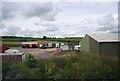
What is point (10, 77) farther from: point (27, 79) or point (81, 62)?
point (81, 62)

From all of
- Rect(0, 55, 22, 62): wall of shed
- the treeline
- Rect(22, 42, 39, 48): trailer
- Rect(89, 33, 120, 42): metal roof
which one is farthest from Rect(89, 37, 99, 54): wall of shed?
Rect(22, 42, 39, 48): trailer

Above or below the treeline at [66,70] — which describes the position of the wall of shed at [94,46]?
above

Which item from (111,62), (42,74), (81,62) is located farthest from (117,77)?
(42,74)

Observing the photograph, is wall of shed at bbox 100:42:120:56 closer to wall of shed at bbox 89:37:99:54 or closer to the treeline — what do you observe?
wall of shed at bbox 89:37:99:54

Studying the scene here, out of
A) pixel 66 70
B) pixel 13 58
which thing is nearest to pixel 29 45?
pixel 13 58

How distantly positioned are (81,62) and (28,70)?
2.78m

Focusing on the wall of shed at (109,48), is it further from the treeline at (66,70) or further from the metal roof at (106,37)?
the treeline at (66,70)

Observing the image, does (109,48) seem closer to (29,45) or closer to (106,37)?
(106,37)

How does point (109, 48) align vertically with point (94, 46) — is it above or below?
below

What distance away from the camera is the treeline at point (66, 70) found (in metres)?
5.84

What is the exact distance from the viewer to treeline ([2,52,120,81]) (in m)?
5.84

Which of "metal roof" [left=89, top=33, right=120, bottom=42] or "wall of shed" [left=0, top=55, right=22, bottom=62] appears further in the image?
"metal roof" [left=89, top=33, right=120, bottom=42]

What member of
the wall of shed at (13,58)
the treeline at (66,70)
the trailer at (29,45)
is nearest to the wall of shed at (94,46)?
the treeline at (66,70)

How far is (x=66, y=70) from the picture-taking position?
6102 millimetres
